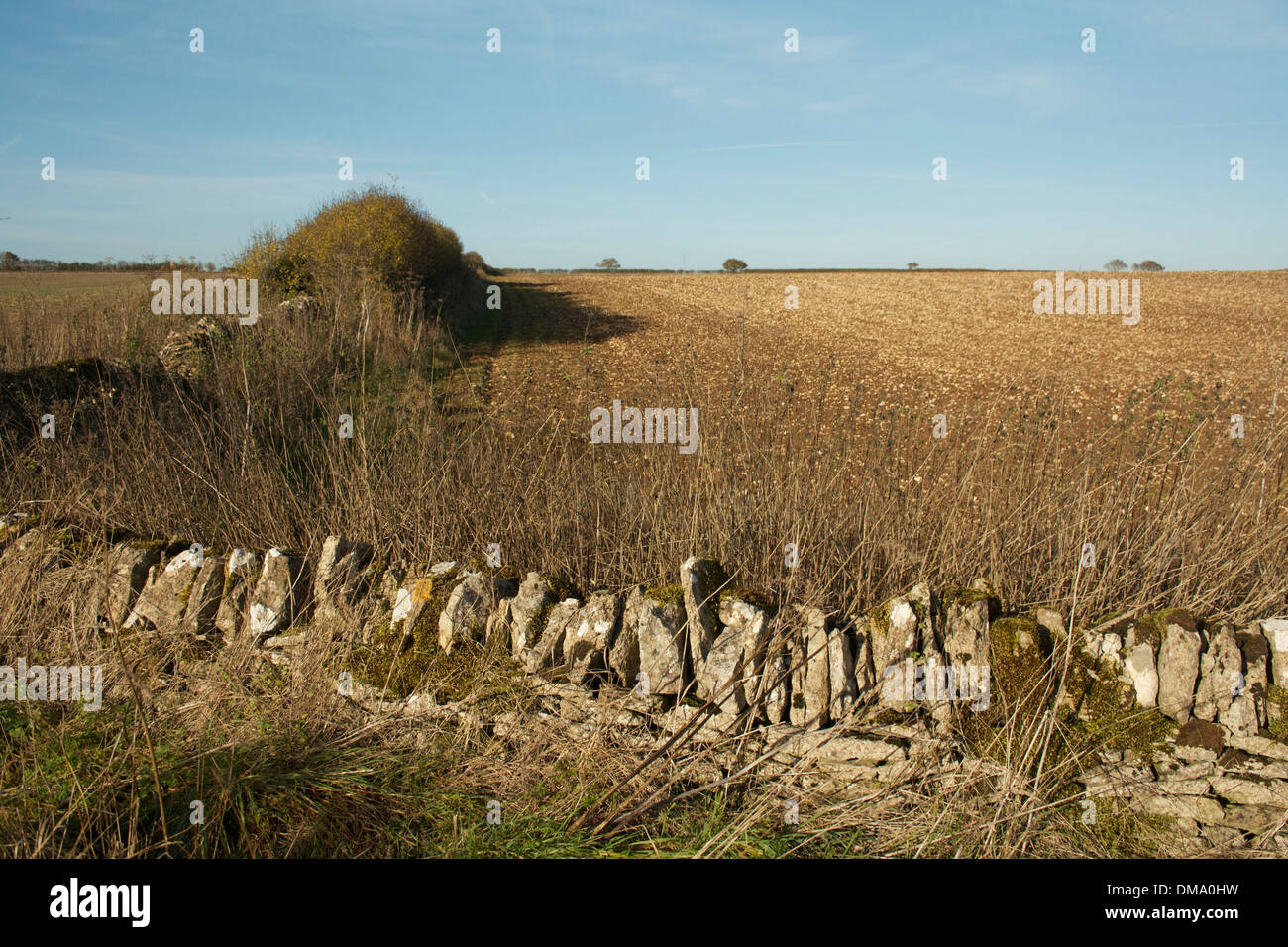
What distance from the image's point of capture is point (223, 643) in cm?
376

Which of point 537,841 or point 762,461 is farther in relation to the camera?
point 762,461

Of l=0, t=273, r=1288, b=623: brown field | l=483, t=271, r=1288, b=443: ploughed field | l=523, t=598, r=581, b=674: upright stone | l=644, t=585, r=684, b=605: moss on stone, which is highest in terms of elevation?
l=483, t=271, r=1288, b=443: ploughed field

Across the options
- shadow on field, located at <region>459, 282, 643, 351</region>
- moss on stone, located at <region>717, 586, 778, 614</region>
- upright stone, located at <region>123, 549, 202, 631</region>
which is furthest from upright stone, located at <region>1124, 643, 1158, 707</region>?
shadow on field, located at <region>459, 282, 643, 351</region>

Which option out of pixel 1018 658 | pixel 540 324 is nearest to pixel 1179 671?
pixel 1018 658

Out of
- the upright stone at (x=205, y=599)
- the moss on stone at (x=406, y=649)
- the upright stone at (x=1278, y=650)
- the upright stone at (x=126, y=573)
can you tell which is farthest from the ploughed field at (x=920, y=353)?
the upright stone at (x=126, y=573)

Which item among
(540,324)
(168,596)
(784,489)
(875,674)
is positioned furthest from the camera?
(540,324)

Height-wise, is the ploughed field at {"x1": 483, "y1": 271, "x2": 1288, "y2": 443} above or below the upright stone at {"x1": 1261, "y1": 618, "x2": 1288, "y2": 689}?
above

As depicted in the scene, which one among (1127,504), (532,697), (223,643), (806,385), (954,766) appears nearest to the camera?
(954,766)

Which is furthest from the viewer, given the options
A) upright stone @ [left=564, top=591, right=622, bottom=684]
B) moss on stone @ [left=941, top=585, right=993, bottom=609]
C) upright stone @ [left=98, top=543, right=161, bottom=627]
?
upright stone @ [left=98, top=543, right=161, bottom=627]

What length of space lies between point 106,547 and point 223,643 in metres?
1.10

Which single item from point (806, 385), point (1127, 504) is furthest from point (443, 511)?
point (806, 385)

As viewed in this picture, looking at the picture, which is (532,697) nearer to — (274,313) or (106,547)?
(106,547)

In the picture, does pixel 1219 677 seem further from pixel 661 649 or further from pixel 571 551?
pixel 571 551

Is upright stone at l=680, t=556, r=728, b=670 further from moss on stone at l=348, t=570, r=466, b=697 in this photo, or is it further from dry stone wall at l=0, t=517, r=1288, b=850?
moss on stone at l=348, t=570, r=466, b=697
